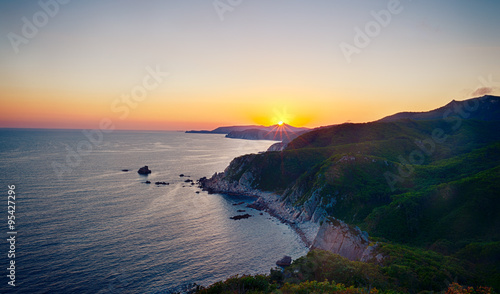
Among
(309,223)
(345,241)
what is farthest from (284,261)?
(309,223)

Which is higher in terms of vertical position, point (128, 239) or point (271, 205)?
point (271, 205)

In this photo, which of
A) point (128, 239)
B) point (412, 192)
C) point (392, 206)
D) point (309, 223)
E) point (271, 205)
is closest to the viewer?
point (128, 239)

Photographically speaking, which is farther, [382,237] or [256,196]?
[256,196]

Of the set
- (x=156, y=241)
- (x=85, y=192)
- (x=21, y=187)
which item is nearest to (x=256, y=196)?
(x=156, y=241)

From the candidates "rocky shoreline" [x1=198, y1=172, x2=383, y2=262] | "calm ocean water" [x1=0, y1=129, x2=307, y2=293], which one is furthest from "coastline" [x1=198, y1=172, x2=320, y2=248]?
"calm ocean water" [x1=0, y1=129, x2=307, y2=293]

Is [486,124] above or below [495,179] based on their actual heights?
above

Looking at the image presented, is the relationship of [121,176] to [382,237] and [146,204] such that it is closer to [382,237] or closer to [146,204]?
[146,204]

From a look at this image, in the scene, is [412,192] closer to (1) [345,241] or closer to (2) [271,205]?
(1) [345,241]

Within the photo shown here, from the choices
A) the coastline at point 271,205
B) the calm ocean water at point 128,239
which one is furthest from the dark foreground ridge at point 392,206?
the calm ocean water at point 128,239

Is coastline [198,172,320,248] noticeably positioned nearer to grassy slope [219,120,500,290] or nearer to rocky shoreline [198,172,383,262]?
rocky shoreline [198,172,383,262]
